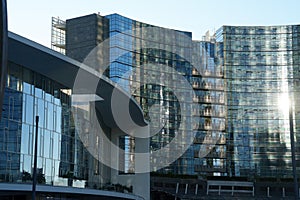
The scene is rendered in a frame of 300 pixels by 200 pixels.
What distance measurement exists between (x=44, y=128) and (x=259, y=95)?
66146mm

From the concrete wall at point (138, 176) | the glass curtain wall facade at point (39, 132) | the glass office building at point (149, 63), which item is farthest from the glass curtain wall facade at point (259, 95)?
the glass curtain wall facade at point (39, 132)

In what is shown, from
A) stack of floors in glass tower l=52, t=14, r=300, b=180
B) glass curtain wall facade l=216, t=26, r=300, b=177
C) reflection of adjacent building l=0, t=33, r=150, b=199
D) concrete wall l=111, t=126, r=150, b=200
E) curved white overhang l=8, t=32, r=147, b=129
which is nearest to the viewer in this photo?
curved white overhang l=8, t=32, r=147, b=129

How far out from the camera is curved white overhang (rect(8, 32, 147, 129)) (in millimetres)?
27750

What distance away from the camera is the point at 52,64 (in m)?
31.2

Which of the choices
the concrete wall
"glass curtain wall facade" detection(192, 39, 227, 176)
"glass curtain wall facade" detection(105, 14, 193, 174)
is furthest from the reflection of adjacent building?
"glass curtain wall facade" detection(192, 39, 227, 176)

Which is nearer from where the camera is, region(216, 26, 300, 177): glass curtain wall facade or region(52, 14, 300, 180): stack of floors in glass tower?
region(52, 14, 300, 180): stack of floors in glass tower

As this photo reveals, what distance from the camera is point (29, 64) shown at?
2995 cm

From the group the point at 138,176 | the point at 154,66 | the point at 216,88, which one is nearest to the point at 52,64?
the point at 138,176

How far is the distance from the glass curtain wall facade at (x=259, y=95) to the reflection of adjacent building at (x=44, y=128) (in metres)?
55.0

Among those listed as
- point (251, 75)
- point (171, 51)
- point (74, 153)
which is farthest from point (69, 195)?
point (251, 75)

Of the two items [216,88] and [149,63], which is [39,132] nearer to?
[149,63]

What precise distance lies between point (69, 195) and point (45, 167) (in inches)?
174

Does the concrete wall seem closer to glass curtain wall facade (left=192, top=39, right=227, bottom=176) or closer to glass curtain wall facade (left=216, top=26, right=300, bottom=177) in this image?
glass curtain wall facade (left=192, top=39, right=227, bottom=176)

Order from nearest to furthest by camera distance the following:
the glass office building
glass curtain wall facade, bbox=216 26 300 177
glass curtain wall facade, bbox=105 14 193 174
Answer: the glass office building, glass curtain wall facade, bbox=105 14 193 174, glass curtain wall facade, bbox=216 26 300 177
